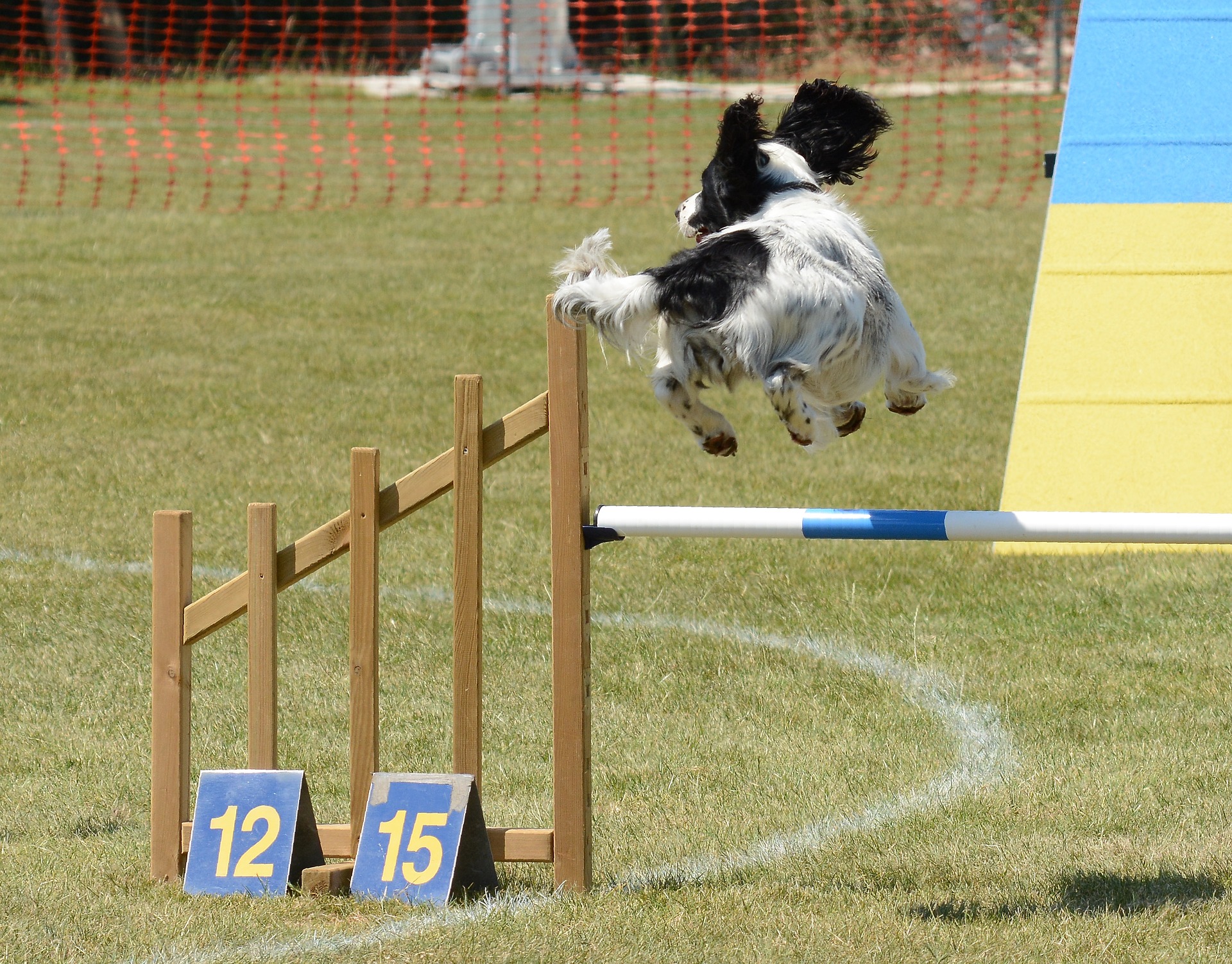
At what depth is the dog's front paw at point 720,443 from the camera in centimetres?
413

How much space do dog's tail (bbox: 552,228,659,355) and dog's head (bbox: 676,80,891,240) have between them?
0.35 metres

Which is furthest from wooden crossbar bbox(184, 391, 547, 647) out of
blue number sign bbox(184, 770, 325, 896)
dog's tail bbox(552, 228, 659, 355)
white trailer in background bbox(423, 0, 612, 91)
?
white trailer in background bbox(423, 0, 612, 91)

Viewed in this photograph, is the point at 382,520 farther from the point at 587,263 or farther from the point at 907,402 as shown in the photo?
the point at 907,402

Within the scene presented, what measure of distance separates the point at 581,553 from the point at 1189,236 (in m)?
4.46

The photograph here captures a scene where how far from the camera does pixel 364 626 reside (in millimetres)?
4359

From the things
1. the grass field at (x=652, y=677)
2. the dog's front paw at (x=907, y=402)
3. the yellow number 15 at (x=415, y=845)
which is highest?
the dog's front paw at (x=907, y=402)

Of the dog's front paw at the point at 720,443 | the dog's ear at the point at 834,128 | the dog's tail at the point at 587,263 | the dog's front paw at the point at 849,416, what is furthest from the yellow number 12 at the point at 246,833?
the dog's ear at the point at 834,128

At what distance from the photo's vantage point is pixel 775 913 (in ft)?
13.8

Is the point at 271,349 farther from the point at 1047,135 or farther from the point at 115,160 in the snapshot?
the point at 1047,135

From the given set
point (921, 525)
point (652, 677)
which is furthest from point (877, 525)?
point (652, 677)

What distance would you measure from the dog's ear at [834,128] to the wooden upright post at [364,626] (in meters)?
1.43

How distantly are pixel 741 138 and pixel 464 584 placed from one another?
4.51 feet

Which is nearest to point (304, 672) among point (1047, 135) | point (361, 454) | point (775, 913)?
point (361, 454)

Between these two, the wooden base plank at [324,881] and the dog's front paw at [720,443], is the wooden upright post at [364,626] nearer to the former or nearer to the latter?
the wooden base plank at [324,881]
